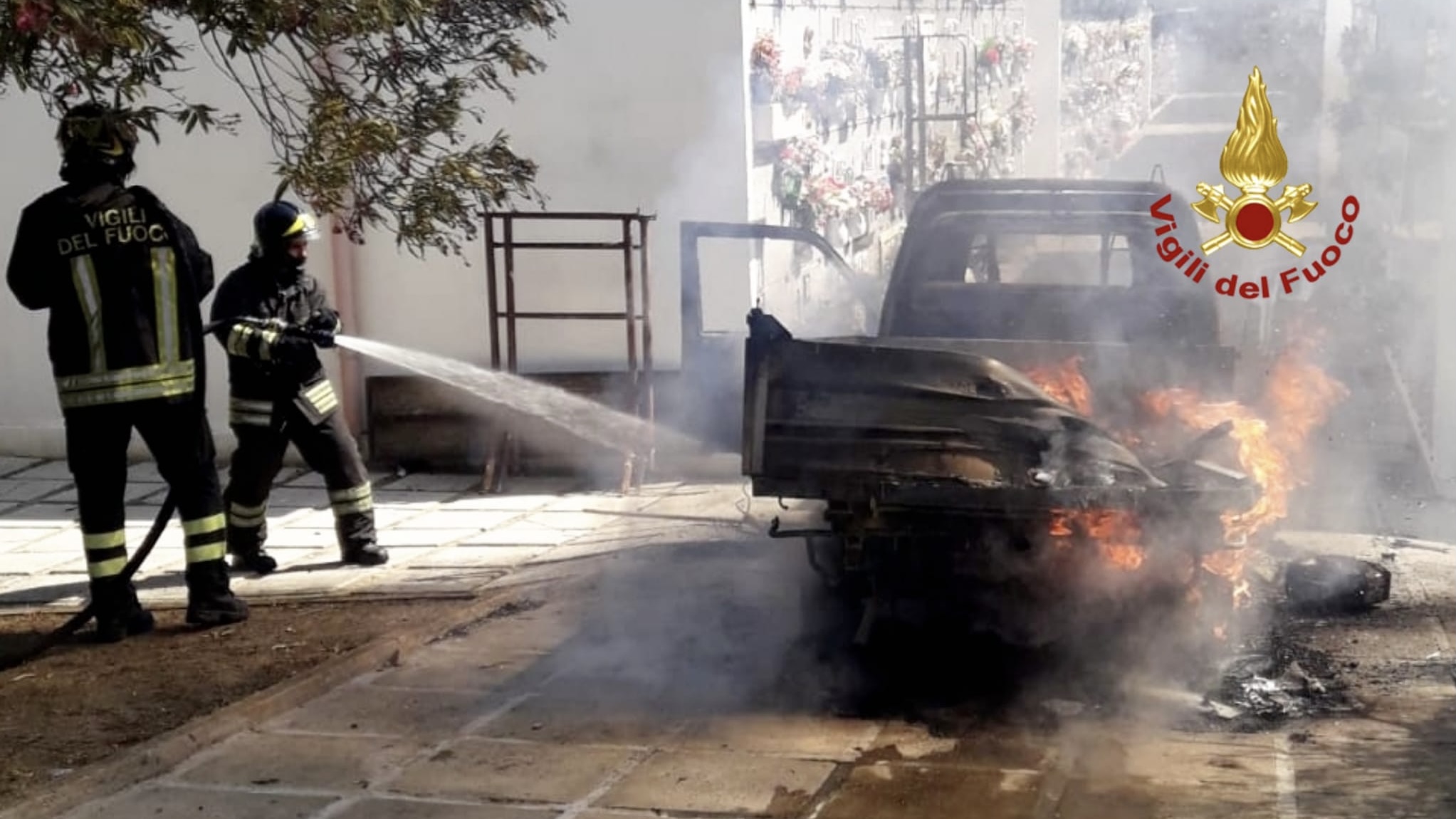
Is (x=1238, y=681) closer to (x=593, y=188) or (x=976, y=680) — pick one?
(x=976, y=680)

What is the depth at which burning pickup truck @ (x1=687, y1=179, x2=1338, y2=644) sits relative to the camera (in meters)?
5.82

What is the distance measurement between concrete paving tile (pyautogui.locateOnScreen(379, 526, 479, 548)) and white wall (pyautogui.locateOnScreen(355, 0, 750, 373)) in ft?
5.65

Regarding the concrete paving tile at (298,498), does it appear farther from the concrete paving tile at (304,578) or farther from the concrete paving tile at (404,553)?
the concrete paving tile at (304,578)

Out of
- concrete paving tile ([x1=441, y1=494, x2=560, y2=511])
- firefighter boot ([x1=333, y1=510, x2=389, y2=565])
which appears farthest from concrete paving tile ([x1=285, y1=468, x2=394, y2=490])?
firefighter boot ([x1=333, y1=510, x2=389, y2=565])

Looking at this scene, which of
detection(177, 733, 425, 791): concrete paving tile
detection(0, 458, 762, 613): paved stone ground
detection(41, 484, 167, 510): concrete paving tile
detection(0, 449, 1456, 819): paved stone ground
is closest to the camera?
detection(0, 449, 1456, 819): paved stone ground

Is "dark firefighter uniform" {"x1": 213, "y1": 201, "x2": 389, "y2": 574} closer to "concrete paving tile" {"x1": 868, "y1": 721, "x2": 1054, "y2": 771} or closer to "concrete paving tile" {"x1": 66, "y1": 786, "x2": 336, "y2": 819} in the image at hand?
"concrete paving tile" {"x1": 66, "y1": 786, "x2": 336, "y2": 819}

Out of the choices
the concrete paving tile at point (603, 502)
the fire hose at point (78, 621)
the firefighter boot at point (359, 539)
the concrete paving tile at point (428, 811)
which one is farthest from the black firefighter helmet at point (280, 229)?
the concrete paving tile at point (428, 811)

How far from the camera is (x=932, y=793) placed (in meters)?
5.01

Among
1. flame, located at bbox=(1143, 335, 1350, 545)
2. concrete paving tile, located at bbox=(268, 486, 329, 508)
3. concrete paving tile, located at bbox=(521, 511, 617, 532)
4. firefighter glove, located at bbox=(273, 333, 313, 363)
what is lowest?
concrete paving tile, located at bbox=(521, 511, 617, 532)

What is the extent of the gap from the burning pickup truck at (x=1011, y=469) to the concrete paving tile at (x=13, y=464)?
627 cm

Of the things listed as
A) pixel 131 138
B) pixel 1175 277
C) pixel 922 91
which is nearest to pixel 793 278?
pixel 1175 277

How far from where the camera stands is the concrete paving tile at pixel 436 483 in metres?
10.3

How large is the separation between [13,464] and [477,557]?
4.27 m

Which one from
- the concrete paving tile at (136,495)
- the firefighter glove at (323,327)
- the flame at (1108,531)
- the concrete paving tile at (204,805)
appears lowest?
the concrete paving tile at (204,805)
